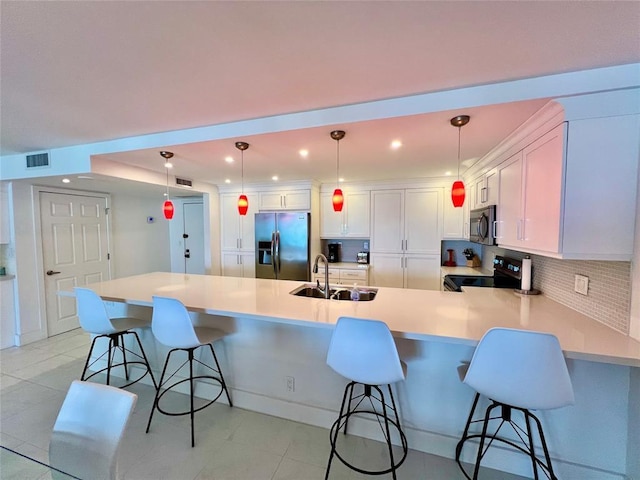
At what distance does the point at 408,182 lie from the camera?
4.09m

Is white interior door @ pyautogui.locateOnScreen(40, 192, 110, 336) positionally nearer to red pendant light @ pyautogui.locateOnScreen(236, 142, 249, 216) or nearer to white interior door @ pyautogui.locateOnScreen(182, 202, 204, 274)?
white interior door @ pyautogui.locateOnScreen(182, 202, 204, 274)

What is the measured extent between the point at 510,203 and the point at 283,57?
2044mm

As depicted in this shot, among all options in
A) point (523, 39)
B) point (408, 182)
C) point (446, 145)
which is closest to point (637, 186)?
point (523, 39)

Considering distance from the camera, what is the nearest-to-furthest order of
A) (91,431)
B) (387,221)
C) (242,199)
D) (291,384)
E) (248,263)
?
(91,431)
(291,384)
(242,199)
(387,221)
(248,263)

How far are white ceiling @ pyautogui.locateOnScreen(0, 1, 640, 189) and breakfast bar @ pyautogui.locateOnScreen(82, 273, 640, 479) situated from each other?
132cm

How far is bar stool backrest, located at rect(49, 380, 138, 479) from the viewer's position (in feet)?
3.34

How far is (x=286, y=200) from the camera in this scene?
14.2ft

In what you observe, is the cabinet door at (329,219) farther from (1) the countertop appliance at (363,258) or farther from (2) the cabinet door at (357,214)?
(1) the countertop appliance at (363,258)

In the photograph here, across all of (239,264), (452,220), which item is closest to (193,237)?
(239,264)

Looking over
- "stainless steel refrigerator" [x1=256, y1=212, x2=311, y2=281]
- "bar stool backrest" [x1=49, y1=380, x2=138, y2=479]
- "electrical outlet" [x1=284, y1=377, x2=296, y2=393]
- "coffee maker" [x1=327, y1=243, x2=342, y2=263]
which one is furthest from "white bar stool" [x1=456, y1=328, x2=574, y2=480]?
"coffee maker" [x1=327, y1=243, x2=342, y2=263]

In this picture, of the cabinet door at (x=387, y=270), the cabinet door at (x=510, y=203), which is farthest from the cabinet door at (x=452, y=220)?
the cabinet door at (x=510, y=203)

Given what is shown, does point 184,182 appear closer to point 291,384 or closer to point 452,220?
point 291,384

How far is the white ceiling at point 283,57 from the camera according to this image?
1052 millimetres

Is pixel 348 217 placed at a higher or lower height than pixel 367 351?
higher
